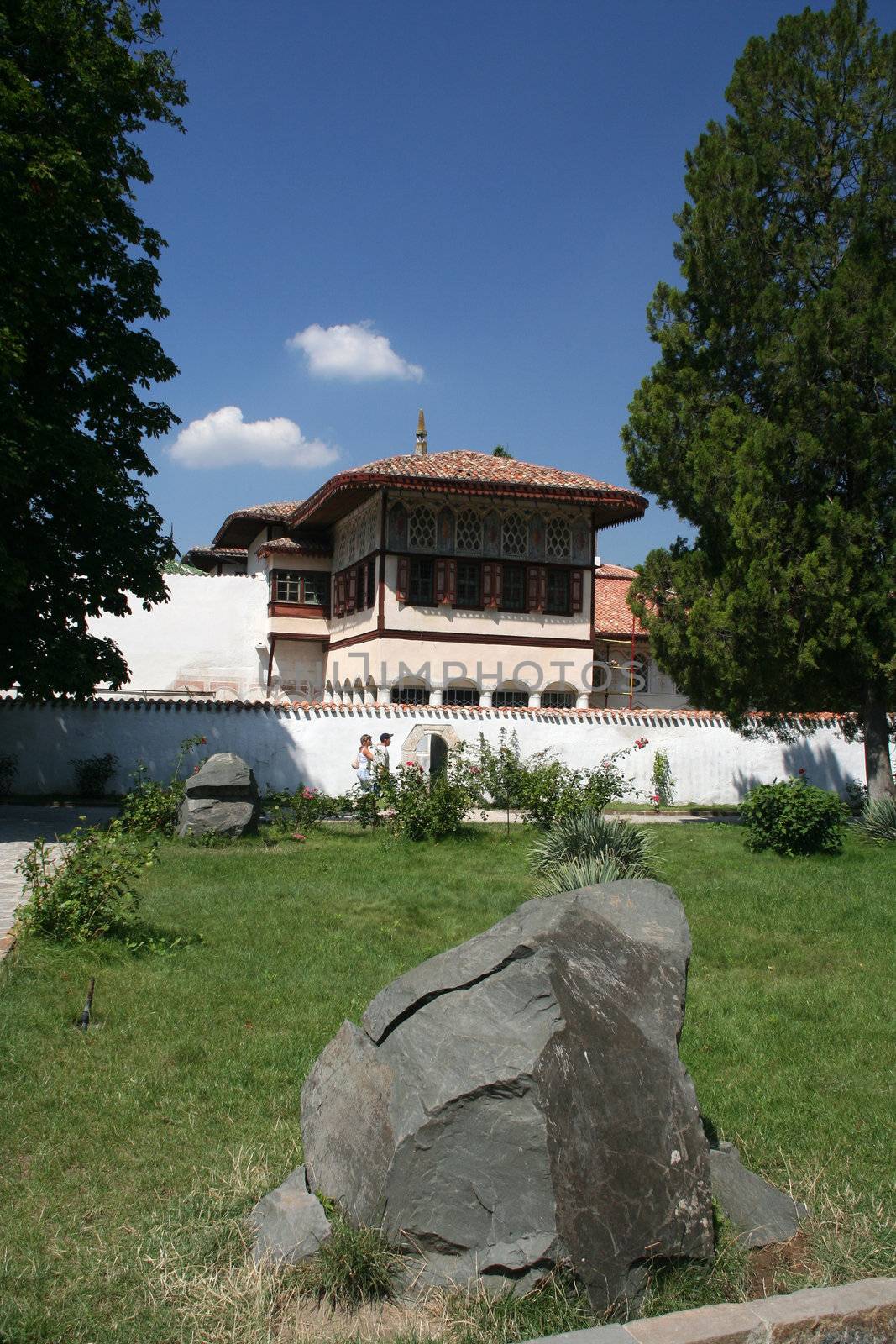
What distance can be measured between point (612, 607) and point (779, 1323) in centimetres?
2808

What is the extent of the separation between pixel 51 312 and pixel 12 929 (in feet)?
28.1

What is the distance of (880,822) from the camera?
42.4 feet

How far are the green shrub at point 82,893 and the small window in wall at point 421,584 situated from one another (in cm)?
1613

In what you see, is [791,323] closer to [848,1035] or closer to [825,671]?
[825,671]

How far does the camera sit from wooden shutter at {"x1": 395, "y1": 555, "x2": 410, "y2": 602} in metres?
22.7

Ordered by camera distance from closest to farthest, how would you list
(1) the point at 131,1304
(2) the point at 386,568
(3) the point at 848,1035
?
1. (1) the point at 131,1304
2. (3) the point at 848,1035
3. (2) the point at 386,568

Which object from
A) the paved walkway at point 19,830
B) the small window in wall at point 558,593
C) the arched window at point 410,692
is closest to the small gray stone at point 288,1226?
the paved walkway at point 19,830

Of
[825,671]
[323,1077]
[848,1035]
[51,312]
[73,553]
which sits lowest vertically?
[848,1035]

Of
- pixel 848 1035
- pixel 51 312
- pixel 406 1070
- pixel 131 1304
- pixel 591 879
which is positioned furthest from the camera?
pixel 51 312

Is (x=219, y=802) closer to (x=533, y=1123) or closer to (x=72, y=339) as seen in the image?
(x=72, y=339)

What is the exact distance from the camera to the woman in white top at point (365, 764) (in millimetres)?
14211

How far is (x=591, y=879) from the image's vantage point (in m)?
8.36

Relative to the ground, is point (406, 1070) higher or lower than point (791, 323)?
lower

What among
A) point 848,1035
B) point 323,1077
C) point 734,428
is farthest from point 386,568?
point 323,1077
